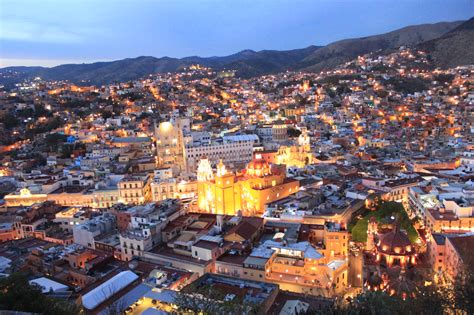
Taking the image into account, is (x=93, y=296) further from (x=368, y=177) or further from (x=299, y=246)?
(x=368, y=177)

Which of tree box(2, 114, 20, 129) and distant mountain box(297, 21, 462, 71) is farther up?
distant mountain box(297, 21, 462, 71)

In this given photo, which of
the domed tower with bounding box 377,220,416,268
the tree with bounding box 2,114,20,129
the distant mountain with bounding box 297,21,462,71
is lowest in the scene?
the domed tower with bounding box 377,220,416,268

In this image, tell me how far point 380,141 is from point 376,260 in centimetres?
3053

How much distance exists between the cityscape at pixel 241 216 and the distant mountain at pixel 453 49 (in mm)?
53734

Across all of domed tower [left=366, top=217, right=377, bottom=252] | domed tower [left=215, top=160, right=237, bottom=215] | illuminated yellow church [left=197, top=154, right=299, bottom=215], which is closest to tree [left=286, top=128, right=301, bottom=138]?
illuminated yellow church [left=197, top=154, right=299, bottom=215]

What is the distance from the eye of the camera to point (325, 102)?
3374 inches

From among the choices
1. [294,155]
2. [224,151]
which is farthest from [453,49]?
[224,151]

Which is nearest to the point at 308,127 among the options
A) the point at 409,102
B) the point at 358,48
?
the point at 409,102

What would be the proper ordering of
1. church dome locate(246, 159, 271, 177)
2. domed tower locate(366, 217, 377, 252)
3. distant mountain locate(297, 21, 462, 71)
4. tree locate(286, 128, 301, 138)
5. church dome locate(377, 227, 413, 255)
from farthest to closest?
1. distant mountain locate(297, 21, 462, 71)
2. tree locate(286, 128, 301, 138)
3. church dome locate(246, 159, 271, 177)
4. domed tower locate(366, 217, 377, 252)
5. church dome locate(377, 227, 413, 255)

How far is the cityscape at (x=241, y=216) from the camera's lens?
56.9 feet

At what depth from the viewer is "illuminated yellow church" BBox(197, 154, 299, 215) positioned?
1232 inches

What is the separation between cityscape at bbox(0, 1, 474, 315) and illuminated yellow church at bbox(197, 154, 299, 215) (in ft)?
0.38

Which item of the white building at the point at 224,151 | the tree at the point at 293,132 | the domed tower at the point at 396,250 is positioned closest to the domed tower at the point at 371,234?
the domed tower at the point at 396,250

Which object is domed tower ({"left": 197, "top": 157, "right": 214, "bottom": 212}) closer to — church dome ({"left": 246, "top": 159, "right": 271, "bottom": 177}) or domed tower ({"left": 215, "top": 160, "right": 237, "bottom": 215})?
domed tower ({"left": 215, "top": 160, "right": 237, "bottom": 215})
